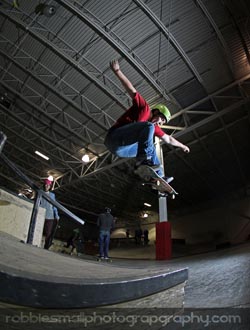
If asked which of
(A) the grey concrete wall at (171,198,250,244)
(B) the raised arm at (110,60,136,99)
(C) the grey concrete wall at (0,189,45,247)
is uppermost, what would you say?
(A) the grey concrete wall at (171,198,250,244)

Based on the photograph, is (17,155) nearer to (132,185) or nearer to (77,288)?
(132,185)

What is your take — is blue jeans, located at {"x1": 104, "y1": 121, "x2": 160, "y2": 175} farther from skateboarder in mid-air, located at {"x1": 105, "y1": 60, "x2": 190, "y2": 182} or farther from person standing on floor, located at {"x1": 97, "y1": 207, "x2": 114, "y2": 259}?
person standing on floor, located at {"x1": 97, "y1": 207, "x2": 114, "y2": 259}

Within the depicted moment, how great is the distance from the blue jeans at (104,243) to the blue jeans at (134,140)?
5582 millimetres

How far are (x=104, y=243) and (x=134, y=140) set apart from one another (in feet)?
19.6

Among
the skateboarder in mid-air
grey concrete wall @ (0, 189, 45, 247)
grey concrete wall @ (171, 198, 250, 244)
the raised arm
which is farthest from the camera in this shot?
grey concrete wall @ (171, 198, 250, 244)

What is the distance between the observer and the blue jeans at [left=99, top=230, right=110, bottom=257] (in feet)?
29.0

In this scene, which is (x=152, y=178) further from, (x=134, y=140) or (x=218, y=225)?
(x=218, y=225)

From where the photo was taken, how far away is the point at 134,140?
386 centimetres

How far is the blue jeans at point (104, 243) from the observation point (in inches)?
348

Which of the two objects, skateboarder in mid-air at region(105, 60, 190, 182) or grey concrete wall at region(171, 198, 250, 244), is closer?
skateboarder in mid-air at region(105, 60, 190, 182)

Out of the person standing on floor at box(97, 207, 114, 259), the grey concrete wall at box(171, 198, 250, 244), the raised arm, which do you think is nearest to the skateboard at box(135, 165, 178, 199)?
the raised arm

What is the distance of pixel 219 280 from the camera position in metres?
2.47

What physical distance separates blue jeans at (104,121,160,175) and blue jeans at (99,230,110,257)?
5582 mm

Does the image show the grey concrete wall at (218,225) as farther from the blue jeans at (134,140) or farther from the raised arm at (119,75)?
the raised arm at (119,75)
